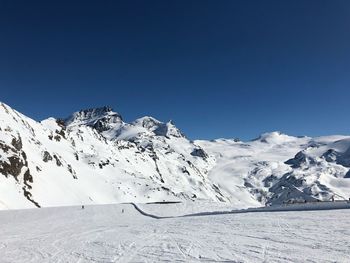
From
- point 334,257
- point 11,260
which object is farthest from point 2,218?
point 334,257

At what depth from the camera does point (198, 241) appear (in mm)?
19312

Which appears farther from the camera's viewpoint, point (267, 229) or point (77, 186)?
point (77, 186)

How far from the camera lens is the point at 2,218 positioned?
3547cm

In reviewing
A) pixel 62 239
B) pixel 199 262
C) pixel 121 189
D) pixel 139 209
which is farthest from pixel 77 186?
pixel 199 262

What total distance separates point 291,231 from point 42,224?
19.3 meters

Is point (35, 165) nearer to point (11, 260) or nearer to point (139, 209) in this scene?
point (139, 209)

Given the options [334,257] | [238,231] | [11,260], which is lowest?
[11,260]

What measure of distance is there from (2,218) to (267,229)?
2434 cm

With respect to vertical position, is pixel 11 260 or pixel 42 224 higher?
pixel 42 224

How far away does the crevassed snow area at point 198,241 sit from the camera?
15.6 metres

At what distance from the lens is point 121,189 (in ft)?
469

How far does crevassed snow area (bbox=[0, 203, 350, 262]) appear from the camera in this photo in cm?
1562

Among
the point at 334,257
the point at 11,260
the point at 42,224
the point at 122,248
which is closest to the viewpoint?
the point at 334,257

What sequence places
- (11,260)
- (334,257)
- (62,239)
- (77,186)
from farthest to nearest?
(77,186)
(62,239)
(11,260)
(334,257)
